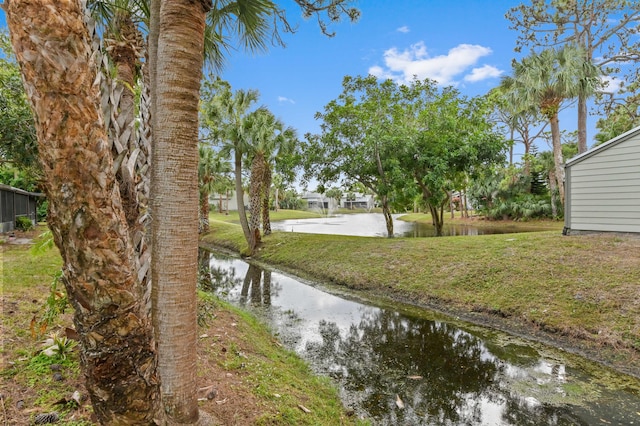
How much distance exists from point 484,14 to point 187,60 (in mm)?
17287

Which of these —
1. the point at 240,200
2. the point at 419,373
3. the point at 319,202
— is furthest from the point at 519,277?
the point at 319,202

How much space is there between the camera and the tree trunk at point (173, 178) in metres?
2.04

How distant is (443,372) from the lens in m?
4.60

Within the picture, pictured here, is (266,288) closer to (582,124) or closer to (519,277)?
(519,277)

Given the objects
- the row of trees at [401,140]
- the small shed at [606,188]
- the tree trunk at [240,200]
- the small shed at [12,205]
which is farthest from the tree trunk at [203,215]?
the small shed at [606,188]

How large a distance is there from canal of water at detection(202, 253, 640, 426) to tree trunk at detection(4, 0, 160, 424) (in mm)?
3151

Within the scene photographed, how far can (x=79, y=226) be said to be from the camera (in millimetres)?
1117

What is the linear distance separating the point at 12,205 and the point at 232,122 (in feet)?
29.6

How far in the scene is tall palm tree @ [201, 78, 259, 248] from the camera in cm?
1438

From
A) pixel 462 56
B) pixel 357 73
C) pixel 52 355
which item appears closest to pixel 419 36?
pixel 357 73

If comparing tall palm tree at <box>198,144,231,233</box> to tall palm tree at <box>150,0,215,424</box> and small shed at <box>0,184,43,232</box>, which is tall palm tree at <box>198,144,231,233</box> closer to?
small shed at <box>0,184,43,232</box>

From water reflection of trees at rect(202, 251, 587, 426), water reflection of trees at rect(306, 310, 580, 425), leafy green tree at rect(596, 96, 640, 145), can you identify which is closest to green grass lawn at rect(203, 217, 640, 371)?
water reflection of trees at rect(202, 251, 587, 426)

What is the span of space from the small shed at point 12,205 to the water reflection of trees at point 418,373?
12.7 metres

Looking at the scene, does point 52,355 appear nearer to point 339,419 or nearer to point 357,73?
point 339,419
